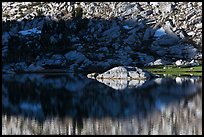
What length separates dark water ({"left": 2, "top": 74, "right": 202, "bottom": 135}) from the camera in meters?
43.9

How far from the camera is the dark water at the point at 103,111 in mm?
43906

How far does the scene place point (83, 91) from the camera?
82.8 metres

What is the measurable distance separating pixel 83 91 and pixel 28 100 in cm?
1608

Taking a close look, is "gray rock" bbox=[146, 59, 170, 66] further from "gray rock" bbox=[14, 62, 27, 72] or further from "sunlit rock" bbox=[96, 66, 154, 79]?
"gray rock" bbox=[14, 62, 27, 72]

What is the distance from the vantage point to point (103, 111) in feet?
189

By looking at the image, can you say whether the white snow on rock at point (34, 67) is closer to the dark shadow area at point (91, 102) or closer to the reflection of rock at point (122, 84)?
the reflection of rock at point (122, 84)

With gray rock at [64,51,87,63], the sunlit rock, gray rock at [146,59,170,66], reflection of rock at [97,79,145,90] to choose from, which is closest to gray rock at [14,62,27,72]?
gray rock at [64,51,87,63]

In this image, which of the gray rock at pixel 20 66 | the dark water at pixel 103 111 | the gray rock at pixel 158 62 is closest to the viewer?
the dark water at pixel 103 111

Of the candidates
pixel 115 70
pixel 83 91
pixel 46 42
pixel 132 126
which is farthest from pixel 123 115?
pixel 46 42

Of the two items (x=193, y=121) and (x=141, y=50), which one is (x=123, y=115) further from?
(x=141, y=50)

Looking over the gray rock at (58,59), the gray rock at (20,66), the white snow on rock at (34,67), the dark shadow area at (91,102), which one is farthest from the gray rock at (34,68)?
the dark shadow area at (91,102)

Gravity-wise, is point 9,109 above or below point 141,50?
below

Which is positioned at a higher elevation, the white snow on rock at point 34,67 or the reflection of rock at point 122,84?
the white snow on rock at point 34,67

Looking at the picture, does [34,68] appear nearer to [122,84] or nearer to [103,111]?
[122,84]
